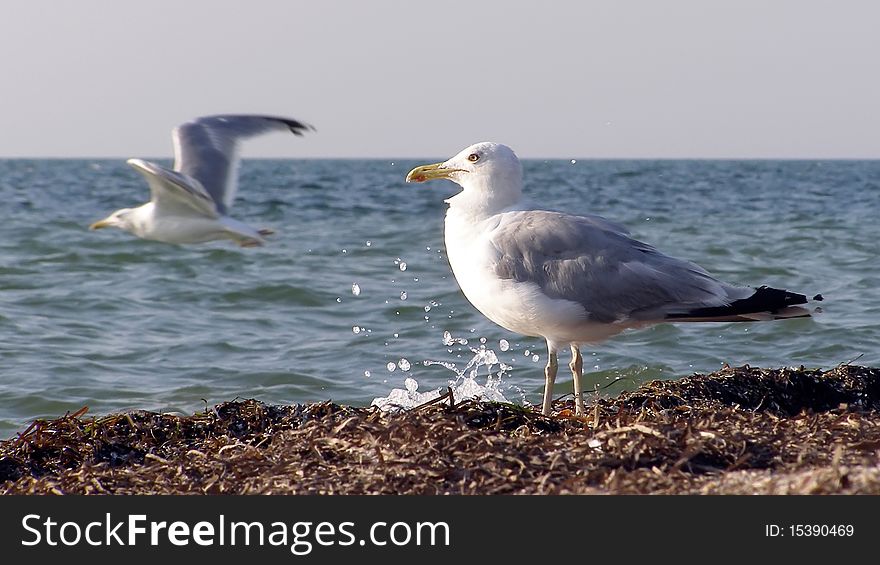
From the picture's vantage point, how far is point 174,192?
7340 mm

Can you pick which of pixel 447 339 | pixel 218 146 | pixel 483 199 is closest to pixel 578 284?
pixel 483 199

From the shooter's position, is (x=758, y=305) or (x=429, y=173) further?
(x=429, y=173)

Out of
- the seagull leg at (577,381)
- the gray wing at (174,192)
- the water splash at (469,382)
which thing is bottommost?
the water splash at (469,382)

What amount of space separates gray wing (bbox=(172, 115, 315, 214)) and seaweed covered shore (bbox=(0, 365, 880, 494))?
7.87 ft

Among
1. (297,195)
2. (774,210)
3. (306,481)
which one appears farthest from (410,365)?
(297,195)

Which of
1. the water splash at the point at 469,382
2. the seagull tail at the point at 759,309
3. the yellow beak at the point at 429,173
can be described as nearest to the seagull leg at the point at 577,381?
the seagull tail at the point at 759,309

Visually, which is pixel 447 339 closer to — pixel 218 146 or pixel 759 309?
pixel 218 146

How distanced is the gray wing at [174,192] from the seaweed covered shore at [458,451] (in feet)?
6.22

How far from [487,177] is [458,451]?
186 centimetres

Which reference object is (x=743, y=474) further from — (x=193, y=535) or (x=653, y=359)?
(x=653, y=359)

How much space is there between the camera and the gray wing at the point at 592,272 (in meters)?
5.26

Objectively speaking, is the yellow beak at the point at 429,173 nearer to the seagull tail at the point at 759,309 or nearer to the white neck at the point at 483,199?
the white neck at the point at 483,199

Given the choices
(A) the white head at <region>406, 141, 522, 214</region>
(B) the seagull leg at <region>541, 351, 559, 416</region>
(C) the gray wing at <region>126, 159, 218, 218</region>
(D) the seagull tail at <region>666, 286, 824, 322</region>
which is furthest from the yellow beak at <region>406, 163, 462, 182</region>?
(C) the gray wing at <region>126, 159, 218, 218</region>

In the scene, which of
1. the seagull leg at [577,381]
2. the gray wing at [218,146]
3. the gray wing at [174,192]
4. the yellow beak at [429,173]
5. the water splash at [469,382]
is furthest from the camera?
the gray wing at [218,146]
